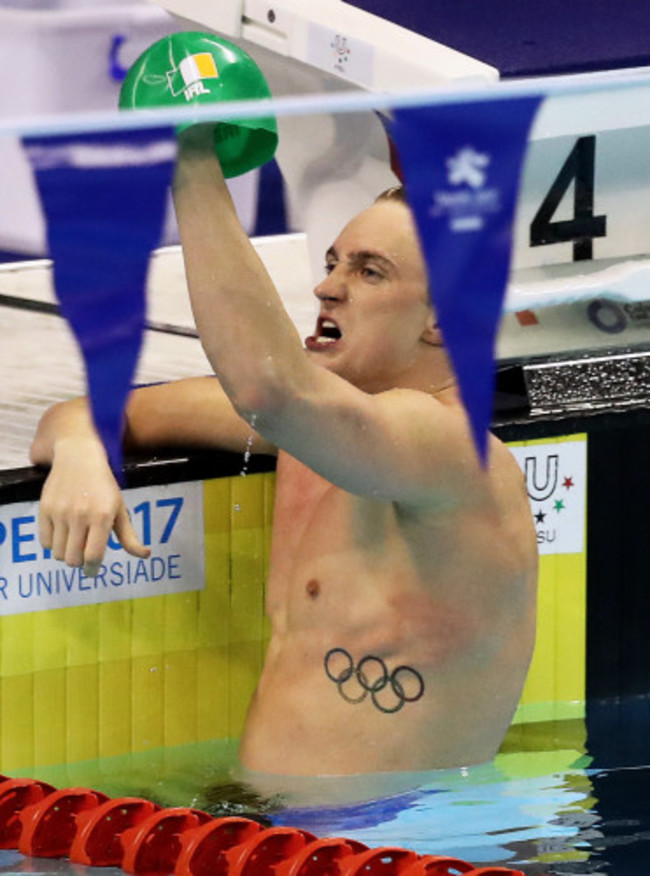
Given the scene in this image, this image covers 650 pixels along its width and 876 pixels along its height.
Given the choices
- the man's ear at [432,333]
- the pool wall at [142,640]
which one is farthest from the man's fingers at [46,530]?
the man's ear at [432,333]

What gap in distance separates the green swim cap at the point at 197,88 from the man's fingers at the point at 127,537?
44 centimetres

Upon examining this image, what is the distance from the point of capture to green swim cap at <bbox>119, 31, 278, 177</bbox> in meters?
2.21

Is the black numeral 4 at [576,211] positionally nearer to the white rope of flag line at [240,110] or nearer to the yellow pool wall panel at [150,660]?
the yellow pool wall panel at [150,660]

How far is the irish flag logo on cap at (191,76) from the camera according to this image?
2.22 meters

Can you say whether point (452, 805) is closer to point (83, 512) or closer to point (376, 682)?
point (376, 682)

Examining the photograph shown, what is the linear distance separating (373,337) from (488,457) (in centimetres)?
18

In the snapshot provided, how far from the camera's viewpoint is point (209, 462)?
9.43 ft

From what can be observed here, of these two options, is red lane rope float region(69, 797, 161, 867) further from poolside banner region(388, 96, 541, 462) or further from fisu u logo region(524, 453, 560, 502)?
fisu u logo region(524, 453, 560, 502)

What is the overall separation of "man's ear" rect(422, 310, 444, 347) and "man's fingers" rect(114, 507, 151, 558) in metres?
0.38

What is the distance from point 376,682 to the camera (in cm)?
270

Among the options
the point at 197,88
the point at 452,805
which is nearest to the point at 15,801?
the point at 452,805

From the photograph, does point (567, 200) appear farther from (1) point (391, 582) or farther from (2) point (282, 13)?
(1) point (391, 582)

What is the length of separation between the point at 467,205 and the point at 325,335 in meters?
0.42

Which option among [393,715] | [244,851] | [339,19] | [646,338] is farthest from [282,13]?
[244,851]
